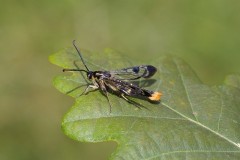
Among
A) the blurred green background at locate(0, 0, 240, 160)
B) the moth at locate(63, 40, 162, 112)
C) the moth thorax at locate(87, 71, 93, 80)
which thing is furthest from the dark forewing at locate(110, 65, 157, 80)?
the blurred green background at locate(0, 0, 240, 160)

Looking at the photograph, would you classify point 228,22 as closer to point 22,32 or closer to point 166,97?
point 22,32

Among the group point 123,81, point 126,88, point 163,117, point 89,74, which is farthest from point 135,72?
point 163,117

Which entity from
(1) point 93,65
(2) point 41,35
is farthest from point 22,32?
(1) point 93,65

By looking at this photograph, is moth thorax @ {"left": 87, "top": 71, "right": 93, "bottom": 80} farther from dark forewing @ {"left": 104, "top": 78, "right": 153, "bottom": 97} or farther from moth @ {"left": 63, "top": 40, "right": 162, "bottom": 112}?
dark forewing @ {"left": 104, "top": 78, "right": 153, "bottom": 97}

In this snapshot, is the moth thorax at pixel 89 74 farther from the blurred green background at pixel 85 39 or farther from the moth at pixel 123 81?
the blurred green background at pixel 85 39

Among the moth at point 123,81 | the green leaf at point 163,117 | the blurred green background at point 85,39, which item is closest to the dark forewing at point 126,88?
the moth at point 123,81

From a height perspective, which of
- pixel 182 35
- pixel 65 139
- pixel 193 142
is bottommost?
pixel 65 139
